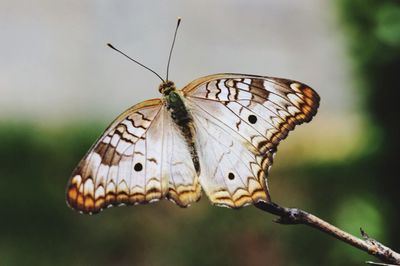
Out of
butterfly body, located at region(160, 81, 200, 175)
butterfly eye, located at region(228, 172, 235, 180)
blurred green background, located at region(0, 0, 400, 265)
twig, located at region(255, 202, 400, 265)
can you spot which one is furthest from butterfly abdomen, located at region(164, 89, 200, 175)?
blurred green background, located at region(0, 0, 400, 265)

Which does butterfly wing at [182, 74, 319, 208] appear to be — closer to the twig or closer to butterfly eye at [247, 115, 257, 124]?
butterfly eye at [247, 115, 257, 124]

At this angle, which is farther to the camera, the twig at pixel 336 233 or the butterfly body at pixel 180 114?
the butterfly body at pixel 180 114

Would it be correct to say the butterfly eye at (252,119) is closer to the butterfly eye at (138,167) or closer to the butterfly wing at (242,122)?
the butterfly wing at (242,122)

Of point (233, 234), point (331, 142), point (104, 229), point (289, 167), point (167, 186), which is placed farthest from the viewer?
point (331, 142)

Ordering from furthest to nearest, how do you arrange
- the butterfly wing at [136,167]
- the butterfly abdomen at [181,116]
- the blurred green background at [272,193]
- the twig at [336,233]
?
the blurred green background at [272,193] < the butterfly abdomen at [181,116] < the butterfly wing at [136,167] < the twig at [336,233]

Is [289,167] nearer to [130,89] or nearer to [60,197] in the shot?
[60,197]

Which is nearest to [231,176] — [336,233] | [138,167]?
[138,167]

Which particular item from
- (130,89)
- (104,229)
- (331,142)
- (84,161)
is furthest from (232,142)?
(130,89)

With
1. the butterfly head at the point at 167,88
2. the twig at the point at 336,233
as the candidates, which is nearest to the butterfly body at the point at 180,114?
the butterfly head at the point at 167,88
